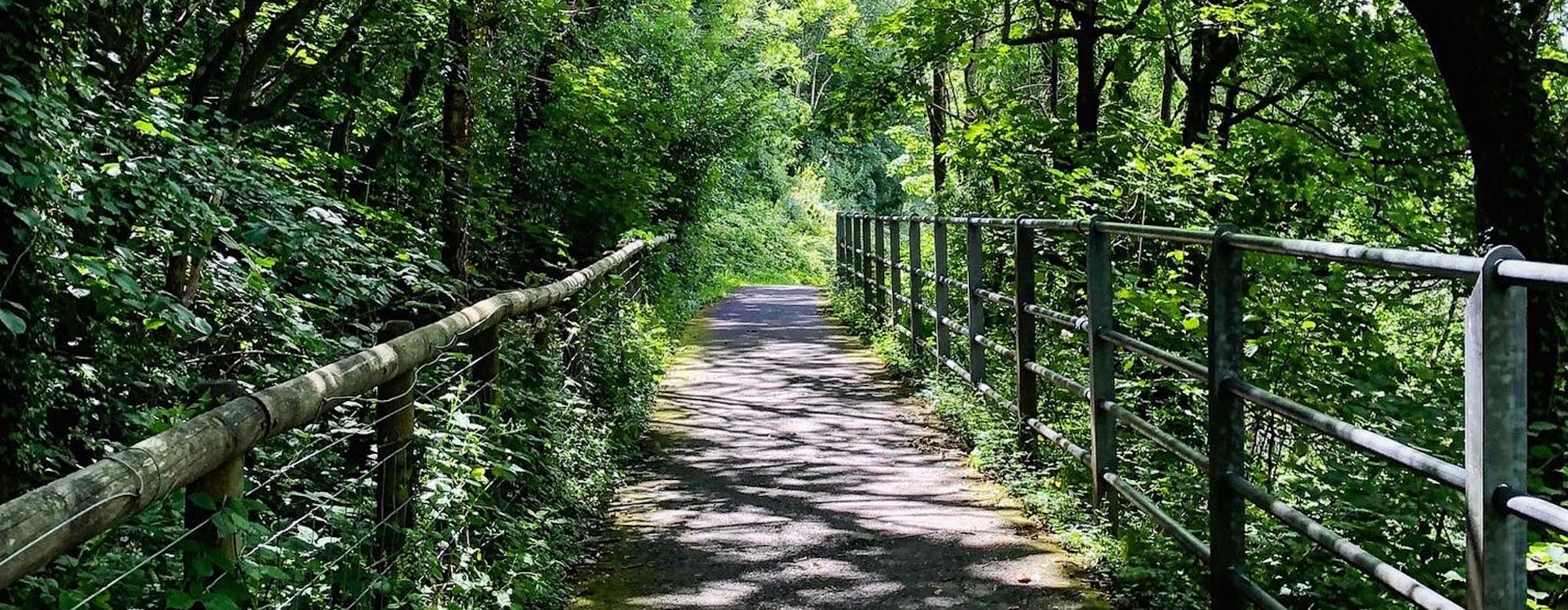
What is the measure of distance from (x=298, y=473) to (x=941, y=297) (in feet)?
20.1

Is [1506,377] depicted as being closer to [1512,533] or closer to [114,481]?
[1512,533]

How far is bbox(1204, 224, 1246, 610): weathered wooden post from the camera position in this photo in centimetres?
386

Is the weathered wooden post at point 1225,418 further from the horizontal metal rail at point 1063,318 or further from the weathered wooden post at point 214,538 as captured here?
the weathered wooden post at point 214,538

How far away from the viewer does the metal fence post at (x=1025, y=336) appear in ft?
22.8

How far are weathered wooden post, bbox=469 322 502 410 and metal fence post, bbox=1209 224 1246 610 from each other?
2677 mm

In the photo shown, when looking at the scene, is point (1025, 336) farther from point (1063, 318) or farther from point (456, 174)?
point (456, 174)

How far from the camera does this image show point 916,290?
1119cm

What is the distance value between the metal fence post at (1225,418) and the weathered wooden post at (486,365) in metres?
2.68

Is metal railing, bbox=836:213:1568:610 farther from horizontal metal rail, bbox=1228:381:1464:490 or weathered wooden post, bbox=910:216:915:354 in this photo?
weathered wooden post, bbox=910:216:915:354

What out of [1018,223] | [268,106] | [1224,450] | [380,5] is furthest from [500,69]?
[1224,450]

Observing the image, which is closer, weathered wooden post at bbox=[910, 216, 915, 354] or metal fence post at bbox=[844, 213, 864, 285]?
weathered wooden post at bbox=[910, 216, 915, 354]

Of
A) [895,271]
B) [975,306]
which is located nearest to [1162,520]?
[975,306]

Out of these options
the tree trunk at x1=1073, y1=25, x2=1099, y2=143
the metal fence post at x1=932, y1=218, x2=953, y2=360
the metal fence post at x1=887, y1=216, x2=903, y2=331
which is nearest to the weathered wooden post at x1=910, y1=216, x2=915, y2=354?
the metal fence post at x1=932, y1=218, x2=953, y2=360

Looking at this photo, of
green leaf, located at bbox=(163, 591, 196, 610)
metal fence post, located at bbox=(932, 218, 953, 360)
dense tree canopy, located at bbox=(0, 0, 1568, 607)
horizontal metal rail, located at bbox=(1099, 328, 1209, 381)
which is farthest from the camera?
metal fence post, located at bbox=(932, 218, 953, 360)
